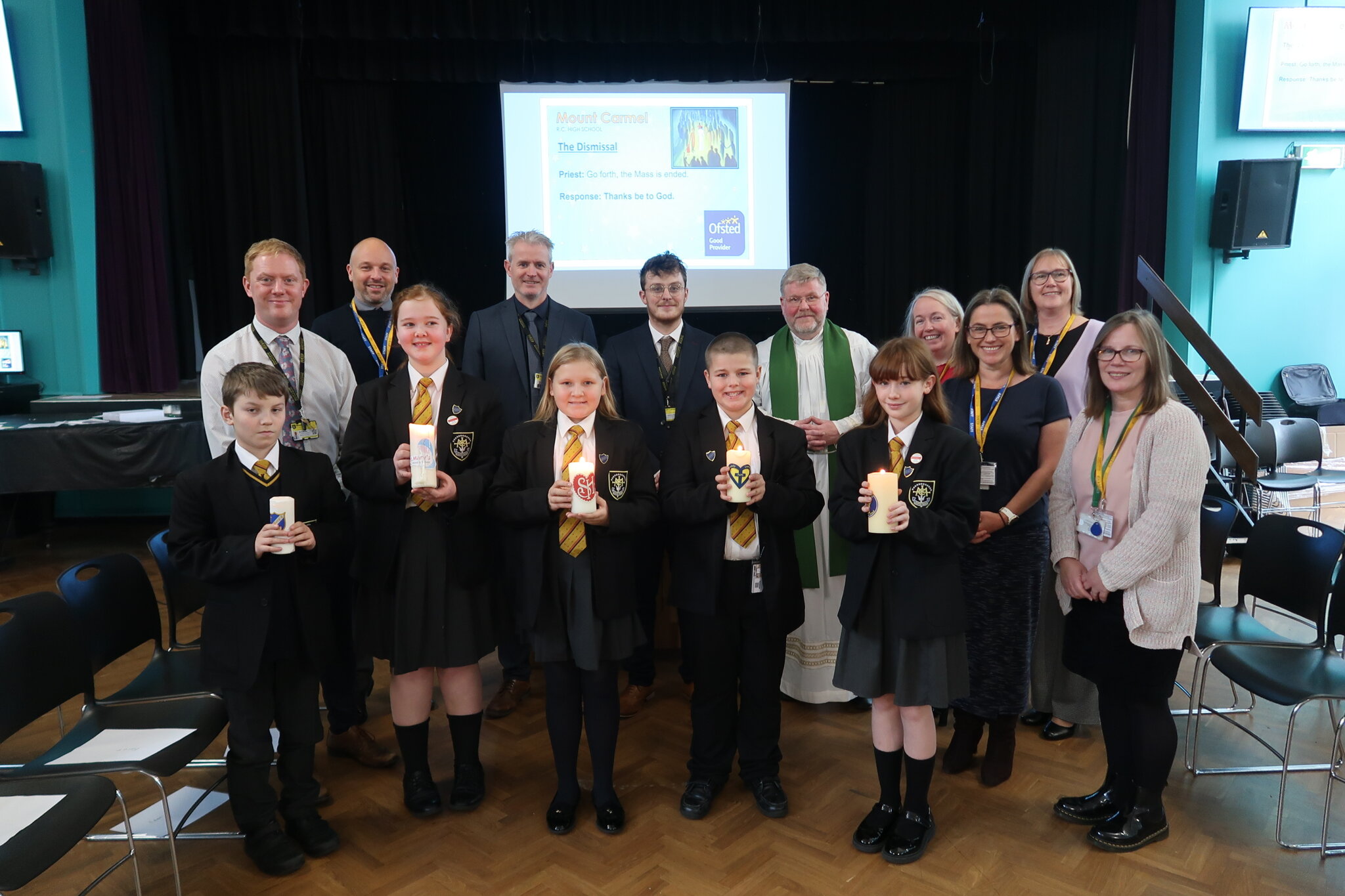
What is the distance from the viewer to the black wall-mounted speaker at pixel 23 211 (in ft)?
21.5

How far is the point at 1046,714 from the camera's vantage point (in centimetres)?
357

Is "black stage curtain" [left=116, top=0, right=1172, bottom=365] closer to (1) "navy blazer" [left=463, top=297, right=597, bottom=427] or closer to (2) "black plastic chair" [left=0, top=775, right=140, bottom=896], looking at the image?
(1) "navy blazer" [left=463, top=297, right=597, bottom=427]

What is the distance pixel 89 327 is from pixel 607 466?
6.41m

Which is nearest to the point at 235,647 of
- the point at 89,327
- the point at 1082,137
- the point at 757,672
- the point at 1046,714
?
the point at 757,672

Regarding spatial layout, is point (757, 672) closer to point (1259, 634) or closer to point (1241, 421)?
point (1259, 634)

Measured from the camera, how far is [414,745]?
290 cm

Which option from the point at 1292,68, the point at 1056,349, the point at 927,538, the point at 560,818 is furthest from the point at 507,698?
the point at 1292,68

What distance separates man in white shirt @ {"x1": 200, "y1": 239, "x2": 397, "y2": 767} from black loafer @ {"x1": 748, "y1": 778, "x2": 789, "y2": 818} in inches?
56.6

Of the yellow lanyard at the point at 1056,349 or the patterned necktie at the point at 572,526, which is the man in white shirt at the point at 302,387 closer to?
the patterned necktie at the point at 572,526

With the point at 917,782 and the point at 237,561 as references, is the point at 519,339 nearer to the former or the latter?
the point at 237,561

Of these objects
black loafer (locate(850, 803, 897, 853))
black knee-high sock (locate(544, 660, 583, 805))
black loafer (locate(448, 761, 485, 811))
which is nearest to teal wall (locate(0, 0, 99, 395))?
black loafer (locate(448, 761, 485, 811))

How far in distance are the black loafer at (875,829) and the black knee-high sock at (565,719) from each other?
0.93 m

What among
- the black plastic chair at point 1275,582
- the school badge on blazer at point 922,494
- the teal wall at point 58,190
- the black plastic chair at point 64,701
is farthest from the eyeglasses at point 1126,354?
the teal wall at point 58,190

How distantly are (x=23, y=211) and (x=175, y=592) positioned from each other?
17.4 ft
